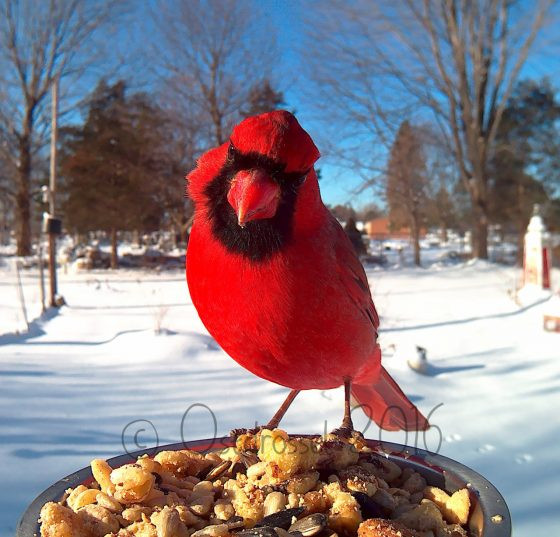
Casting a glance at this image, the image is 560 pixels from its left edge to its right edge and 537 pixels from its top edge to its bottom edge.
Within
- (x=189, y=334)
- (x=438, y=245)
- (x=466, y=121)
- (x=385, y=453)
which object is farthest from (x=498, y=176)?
(x=385, y=453)

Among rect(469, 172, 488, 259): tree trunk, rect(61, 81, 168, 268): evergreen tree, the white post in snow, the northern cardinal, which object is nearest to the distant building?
rect(469, 172, 488, 259): tree trunk

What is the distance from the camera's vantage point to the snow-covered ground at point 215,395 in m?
1.66

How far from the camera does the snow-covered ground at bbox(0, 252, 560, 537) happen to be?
166 centimetres

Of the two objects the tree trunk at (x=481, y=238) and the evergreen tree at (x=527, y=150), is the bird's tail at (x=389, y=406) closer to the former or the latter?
the tree trunk at (x=481, y=238)

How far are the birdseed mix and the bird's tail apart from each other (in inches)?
9.8

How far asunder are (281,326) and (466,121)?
952 cm

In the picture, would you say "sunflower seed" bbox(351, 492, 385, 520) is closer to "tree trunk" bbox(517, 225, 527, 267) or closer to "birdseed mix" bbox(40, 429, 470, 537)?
"birdseed mix" bbox(40, 429, 470, 537)

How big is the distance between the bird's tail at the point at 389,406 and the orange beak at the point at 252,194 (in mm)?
562

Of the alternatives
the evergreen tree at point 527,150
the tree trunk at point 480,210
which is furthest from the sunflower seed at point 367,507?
the evergreen tree at point 527,150

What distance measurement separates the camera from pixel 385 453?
81 centimetres

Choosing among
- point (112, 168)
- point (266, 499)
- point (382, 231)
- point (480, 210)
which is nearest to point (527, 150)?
point (480, 210)

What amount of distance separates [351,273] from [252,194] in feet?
0.90

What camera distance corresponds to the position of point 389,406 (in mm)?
1029

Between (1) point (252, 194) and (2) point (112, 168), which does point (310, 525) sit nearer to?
(1) point (252, 194)
